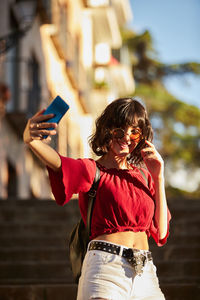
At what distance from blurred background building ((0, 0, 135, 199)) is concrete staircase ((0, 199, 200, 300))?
1.37 meters

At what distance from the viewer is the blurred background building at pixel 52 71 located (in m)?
15.7

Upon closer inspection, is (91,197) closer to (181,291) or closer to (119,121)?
(119,121)

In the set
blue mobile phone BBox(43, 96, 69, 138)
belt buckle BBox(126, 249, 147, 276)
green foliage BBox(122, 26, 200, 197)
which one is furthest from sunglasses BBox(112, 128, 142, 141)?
green foliage BBox(122, 26, 200, 197)

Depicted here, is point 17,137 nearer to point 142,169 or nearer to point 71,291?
point 71,291

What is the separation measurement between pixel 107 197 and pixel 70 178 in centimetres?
23

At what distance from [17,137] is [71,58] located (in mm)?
8096

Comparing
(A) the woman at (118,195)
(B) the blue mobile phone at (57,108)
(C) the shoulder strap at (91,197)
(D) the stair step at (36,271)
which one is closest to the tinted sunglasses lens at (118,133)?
(A) the woman at (118,195)

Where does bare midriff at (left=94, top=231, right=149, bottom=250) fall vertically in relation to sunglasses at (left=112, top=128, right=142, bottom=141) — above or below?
below

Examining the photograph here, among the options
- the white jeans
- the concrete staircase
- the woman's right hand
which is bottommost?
the concrete staircase

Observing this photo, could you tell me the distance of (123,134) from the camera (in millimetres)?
3486

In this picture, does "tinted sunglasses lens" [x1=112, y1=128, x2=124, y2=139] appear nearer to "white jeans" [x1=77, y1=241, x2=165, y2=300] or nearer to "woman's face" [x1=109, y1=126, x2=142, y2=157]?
"woman's face" [x1=109, y1=126, x2=142, y2=157]

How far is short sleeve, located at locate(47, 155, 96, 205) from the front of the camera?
3215 millimetres

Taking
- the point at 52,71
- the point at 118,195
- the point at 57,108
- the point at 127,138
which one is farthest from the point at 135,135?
the point at 52,71

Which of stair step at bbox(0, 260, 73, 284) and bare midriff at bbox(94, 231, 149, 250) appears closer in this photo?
bare midriff at bbox(94, 231, 149, 250)
